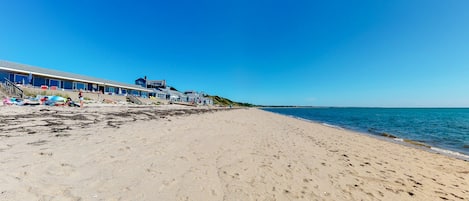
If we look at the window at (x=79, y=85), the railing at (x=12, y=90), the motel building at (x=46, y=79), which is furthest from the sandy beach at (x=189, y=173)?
the window at (x=79, y=85)

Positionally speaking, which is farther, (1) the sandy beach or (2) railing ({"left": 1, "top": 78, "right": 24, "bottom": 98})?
(2) railing ({"left": 1, "top": 78, "right": 24, "bottom": 98})

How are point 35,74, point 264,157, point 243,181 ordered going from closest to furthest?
point 243,181 → point 264,157 → point 35,74

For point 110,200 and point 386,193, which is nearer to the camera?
point 110,200

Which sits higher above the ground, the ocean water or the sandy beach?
the sandy beach

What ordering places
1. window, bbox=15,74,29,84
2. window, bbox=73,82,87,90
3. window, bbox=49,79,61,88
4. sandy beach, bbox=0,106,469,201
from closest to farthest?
sandy beach, bbox=0,106,469,201
window, bbox=15,74,29,84
window, bbox=49,79,61,88
window, bbox=73,82,87,90

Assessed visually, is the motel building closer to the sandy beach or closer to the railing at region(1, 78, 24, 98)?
the railing at region(1, 78, 24, 98)

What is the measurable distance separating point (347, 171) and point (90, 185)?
18.2 feet

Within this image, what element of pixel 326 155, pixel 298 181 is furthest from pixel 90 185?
pixel 326 155

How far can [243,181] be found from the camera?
3.83m

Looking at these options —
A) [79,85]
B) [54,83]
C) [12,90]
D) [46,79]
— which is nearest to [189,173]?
[12,90]

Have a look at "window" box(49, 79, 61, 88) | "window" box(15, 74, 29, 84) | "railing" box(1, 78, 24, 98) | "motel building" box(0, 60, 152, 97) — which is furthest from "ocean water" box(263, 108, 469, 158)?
"window" box(15, 74, 29, 84)

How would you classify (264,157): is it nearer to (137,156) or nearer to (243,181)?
(243,181)

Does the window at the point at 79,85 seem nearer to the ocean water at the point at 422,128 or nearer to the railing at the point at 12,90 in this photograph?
the railing at the point at 12,90

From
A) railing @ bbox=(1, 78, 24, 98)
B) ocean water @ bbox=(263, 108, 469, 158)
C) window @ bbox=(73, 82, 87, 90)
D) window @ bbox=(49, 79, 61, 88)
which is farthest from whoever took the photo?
window @ bbox=(73, 82, 87, 90)
